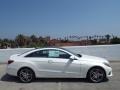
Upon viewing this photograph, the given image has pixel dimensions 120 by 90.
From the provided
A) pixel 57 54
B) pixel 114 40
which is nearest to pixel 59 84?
pixel 57 54

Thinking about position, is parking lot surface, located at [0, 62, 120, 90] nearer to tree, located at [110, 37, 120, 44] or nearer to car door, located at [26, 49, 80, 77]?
car door, located at [26, 49, 80, 77]

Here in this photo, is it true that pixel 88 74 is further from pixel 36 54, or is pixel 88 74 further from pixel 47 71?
pixel 36 54

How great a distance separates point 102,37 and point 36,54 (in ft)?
72.3

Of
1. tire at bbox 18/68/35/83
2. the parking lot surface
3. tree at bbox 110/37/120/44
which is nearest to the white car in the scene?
tire at bbox 18/68/35/83

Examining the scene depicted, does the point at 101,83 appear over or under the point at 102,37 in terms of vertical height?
under

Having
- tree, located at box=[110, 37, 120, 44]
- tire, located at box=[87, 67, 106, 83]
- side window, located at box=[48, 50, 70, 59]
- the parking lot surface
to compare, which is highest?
tree, located at box=[110, 37, 120, 44]

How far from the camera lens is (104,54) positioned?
1659cm

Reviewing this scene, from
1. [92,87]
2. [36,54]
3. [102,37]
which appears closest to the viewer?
[92,87]

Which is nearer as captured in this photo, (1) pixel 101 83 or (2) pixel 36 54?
(1) pixel 101 83

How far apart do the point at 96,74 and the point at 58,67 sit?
151 centimetres

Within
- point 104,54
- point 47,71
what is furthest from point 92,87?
point 104,54

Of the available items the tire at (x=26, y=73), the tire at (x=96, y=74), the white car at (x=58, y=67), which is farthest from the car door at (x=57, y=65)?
the tire at (x=96, y=74)

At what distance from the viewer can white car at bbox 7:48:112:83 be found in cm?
1006

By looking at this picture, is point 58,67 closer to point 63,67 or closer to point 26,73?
point 63,67
